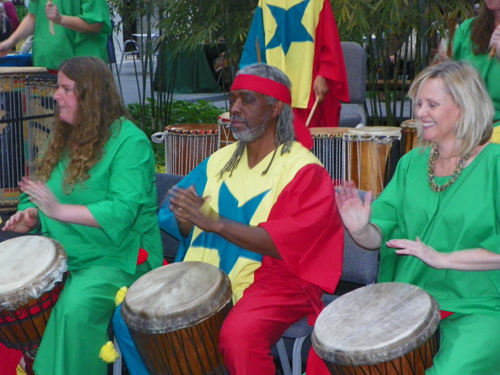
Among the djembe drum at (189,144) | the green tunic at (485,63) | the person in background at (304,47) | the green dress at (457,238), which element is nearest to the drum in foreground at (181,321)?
the green dress at (457,238)

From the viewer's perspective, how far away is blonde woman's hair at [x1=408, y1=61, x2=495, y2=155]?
9.30 feet

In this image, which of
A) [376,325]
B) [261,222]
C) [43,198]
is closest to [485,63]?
[261,222]

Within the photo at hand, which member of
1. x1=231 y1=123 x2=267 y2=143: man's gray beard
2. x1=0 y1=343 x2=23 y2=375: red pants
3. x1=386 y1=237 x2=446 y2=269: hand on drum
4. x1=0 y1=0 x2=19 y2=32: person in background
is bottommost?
x1=0 y1=343 x2=23 y2=375: red pants

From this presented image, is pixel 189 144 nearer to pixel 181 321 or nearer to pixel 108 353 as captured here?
pixel 108 353

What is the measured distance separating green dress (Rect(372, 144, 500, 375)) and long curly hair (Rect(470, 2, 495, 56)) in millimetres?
1565

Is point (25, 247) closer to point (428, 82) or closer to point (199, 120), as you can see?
point (428, 82)

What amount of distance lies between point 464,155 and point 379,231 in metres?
0.43

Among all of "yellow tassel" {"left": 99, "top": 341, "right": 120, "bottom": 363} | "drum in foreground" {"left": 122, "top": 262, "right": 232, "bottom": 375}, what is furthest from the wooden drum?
"drum in foreground" {"left": 122, "top": 262, "right": 232, "bottom": 375}

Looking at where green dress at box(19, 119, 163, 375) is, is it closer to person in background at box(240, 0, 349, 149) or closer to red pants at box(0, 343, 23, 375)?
red pants at box(0, 343, 23, 375)

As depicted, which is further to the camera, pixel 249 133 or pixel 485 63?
pixel 485 63

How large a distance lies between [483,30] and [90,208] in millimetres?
2428

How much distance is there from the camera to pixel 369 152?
5094 mm

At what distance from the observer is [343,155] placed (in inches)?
203

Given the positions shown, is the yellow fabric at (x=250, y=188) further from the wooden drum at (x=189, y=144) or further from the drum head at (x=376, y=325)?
the wooden drum at (x=189, y=144)
